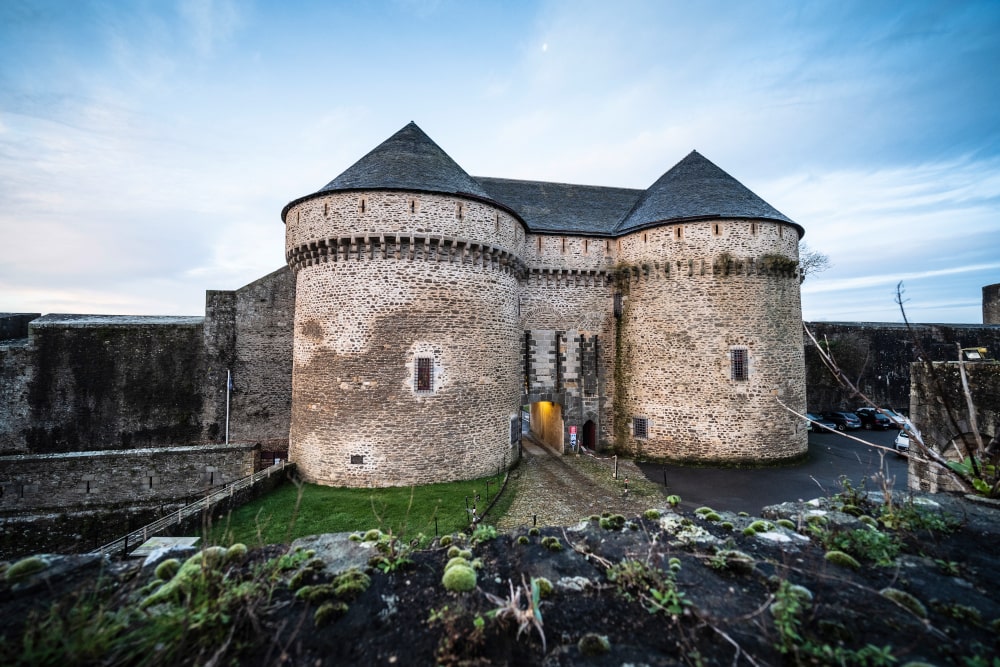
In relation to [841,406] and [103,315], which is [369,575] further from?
[841,406]

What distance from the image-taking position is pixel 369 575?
2.82m

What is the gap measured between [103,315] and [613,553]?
91.7 feet

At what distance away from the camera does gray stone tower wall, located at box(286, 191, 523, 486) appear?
1252 cm

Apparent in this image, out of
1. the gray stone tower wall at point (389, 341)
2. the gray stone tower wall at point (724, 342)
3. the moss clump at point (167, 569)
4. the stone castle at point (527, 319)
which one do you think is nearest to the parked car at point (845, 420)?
the gray stone tower wall at point (724, 342)

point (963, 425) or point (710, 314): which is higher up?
point (710, 314)

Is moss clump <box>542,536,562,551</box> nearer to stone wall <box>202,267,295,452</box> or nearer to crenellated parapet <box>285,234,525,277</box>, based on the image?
crenellated parapet <box>285,234,525,277</box>

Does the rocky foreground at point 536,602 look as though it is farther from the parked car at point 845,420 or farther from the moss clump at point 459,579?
the parked car at point 845,420

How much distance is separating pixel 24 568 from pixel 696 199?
1909 centimetres

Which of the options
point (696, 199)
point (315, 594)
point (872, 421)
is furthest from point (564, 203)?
point (872, 421)

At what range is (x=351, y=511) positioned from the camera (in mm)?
10648

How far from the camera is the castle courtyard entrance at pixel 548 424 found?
18203 millimetres

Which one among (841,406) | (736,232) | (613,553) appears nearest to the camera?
(613,553)

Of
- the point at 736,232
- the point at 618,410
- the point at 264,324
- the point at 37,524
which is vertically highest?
the point at 736,232

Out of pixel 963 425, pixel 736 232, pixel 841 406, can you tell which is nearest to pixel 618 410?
pixel 736 232
